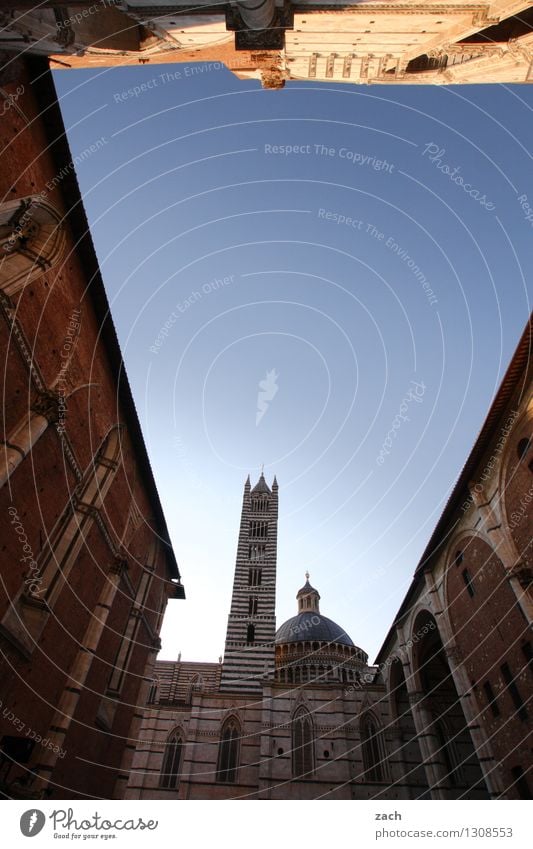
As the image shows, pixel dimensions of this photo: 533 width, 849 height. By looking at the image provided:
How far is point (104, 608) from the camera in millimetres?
14852

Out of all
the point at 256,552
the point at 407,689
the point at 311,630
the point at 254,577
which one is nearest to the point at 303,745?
the point at 407,689

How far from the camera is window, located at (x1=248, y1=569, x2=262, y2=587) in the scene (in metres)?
42.6

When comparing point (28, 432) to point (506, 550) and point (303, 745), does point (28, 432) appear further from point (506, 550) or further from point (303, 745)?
point (303, 745)

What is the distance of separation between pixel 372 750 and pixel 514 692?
1785 cm

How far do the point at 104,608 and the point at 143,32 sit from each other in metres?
15.9

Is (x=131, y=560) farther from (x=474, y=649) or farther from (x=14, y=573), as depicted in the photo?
(x=474, y=649)

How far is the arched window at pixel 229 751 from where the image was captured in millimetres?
27703

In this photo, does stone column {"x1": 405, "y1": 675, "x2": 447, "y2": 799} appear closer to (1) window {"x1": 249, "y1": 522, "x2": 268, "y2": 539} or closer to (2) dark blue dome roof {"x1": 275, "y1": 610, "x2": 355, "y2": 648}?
(2) dark blue dome roof {"x1": 275, "y1": 610, "x2": 355, "y2": 648}

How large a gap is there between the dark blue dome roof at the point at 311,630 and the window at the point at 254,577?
8077mm

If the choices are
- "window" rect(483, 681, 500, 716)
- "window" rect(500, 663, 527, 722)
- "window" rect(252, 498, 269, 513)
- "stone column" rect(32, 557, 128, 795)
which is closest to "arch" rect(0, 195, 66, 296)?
"stone column" rect(32, 557, 128, 795)

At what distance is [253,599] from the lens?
41156mm
